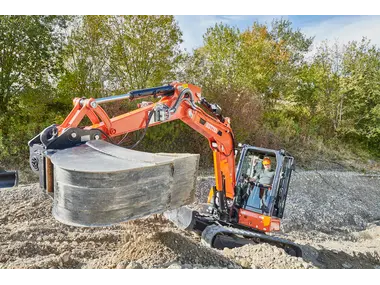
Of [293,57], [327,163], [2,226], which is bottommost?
[327,163]

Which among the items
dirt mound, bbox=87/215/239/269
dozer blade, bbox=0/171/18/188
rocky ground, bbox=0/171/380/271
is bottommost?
rocky ground, bbox=0/171/380/271

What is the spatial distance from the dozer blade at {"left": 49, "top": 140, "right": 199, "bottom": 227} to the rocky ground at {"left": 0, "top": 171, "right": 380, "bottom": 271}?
52 centimetres

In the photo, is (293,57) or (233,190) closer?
(233,190)

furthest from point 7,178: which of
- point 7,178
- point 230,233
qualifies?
point 230,233

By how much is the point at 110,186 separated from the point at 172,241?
1.22m

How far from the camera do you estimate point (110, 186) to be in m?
1.66

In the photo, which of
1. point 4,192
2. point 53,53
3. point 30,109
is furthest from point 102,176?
point 53,53

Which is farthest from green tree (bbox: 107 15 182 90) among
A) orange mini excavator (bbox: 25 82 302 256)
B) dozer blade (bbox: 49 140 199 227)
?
dozer blade (bbox: 49 140 199 227)

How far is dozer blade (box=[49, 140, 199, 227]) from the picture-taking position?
1.65 m

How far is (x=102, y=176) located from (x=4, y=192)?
149 inches

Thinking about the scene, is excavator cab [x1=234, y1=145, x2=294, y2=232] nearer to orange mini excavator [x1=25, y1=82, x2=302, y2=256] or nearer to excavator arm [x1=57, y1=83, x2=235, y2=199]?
orange mini excavator [x1=25, y1=82, x2=302, y2=256]

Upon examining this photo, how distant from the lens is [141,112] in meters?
2.83

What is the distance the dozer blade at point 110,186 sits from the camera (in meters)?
1.65

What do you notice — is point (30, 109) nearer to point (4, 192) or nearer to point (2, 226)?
point (4, 192)
